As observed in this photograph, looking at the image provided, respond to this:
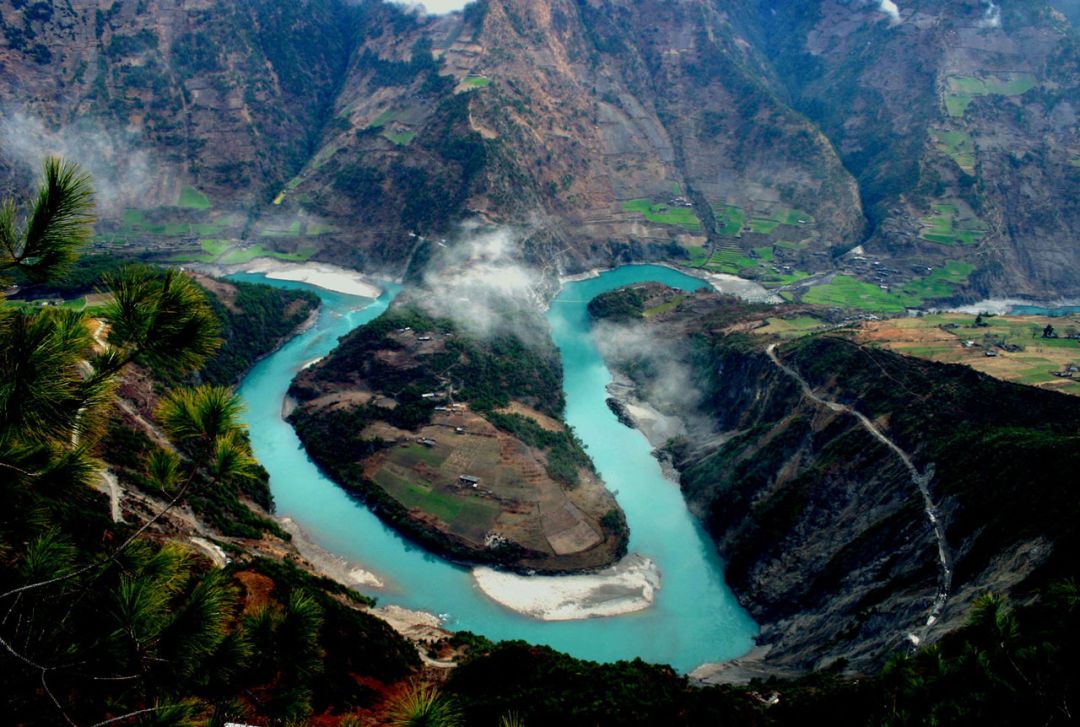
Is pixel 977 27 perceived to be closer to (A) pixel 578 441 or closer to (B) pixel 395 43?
(B) pixel 395 43

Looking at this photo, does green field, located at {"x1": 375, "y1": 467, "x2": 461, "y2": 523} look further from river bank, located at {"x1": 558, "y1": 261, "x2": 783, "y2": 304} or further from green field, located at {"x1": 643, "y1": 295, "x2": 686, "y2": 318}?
river bank, located at {"x1": 558, "y1": 261, "x2": 783, "y2": 304}

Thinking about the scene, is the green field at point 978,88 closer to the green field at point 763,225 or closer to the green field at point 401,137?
the green field at point 763,225

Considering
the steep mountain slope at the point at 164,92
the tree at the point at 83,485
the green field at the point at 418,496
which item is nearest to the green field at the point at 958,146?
the green field at the point at 418,496

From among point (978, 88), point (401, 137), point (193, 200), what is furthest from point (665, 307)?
point (978, 88)

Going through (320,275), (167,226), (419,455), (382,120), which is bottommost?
(320,275)

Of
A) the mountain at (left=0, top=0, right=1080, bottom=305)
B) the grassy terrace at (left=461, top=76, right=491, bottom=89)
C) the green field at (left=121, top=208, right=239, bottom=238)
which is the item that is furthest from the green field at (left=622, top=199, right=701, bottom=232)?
the green field at (left=121, top=208, right=239, bottom=238)

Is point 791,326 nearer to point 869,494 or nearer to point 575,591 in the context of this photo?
point 869,494

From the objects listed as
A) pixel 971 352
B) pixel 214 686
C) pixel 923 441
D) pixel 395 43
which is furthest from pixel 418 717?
pixel 395 43
